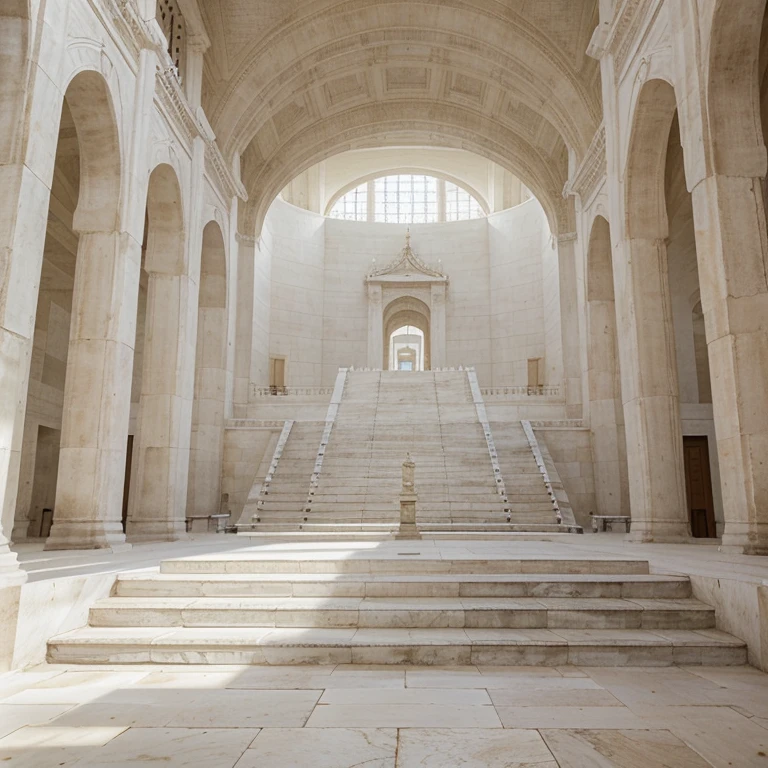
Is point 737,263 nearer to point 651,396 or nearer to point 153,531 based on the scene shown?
point 651,396

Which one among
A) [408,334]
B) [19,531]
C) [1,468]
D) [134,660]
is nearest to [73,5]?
[1,468]

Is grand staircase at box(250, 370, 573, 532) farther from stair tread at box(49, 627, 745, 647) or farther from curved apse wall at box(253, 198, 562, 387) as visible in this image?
curved apse wall at box(253, 198, 562, 387)

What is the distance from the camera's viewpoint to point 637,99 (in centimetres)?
1217

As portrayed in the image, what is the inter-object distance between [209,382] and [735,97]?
1410 cm

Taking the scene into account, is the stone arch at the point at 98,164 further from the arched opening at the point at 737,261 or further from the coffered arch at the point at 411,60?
the arched opening at the point at 737,261

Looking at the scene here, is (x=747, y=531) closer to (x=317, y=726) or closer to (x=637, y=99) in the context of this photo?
(x=317, y=726)

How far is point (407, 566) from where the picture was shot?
23.8 feet

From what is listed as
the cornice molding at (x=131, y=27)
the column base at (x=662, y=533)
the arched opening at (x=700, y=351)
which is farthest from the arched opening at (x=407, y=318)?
the cornice molding at (x=131, y=27)

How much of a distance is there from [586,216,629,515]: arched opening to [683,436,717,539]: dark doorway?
2465 mm

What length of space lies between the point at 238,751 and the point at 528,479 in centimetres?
1274

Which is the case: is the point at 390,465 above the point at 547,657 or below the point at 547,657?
above

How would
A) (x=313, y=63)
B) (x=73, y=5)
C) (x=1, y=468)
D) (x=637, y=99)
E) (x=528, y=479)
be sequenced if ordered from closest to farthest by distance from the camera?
(x=1, y=468)
(x=73, y=5)
(x=637, y=99)
(x=528, y=479)
(x=313, y=63)

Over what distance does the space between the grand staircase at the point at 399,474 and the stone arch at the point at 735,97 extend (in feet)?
25.0

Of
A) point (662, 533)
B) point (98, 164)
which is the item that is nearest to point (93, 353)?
point (98, 164)
